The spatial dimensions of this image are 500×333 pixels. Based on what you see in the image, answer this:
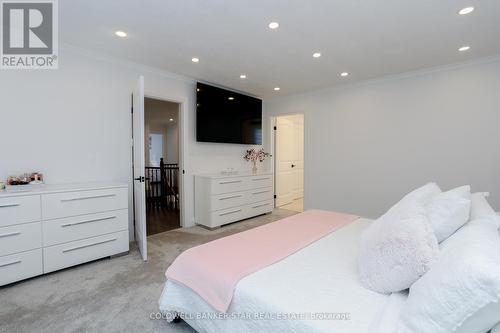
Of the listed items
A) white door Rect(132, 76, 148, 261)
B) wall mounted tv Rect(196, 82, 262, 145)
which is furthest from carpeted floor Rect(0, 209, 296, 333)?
wall mounted tv Rect(196, 82, 262, 145)

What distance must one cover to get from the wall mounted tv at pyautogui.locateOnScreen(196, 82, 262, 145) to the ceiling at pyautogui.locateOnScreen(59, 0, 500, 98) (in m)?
0.62

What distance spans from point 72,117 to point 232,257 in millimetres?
2664

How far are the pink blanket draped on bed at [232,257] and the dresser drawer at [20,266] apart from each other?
64.3 inches

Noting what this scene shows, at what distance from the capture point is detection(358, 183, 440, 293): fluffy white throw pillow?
3.34ft

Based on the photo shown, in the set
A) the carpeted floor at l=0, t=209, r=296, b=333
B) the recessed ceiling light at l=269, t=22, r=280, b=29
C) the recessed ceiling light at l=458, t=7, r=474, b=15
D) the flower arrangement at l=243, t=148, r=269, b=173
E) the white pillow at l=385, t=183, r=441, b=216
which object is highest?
the recessed ceiling light at l=269, t=22, r=280, b=29

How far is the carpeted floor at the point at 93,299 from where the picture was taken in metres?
1.65

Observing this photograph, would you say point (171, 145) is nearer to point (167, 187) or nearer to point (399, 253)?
point (167, 187)

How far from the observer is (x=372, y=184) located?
158 inches

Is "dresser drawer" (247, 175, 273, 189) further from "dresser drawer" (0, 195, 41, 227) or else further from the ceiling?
"dresser drawer" (0, 195, 41, 227)

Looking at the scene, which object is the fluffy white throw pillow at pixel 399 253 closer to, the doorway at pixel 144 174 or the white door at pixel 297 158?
the doorway at pixel 144 174

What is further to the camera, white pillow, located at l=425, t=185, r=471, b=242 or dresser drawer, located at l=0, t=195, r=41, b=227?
dresser drawer, located at l=0, t=195, r=41, b=227

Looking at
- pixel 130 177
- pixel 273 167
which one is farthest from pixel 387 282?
pixel 273 167

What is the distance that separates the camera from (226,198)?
13.1 feet

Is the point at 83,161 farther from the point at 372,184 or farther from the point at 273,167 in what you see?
the point at 372,184
